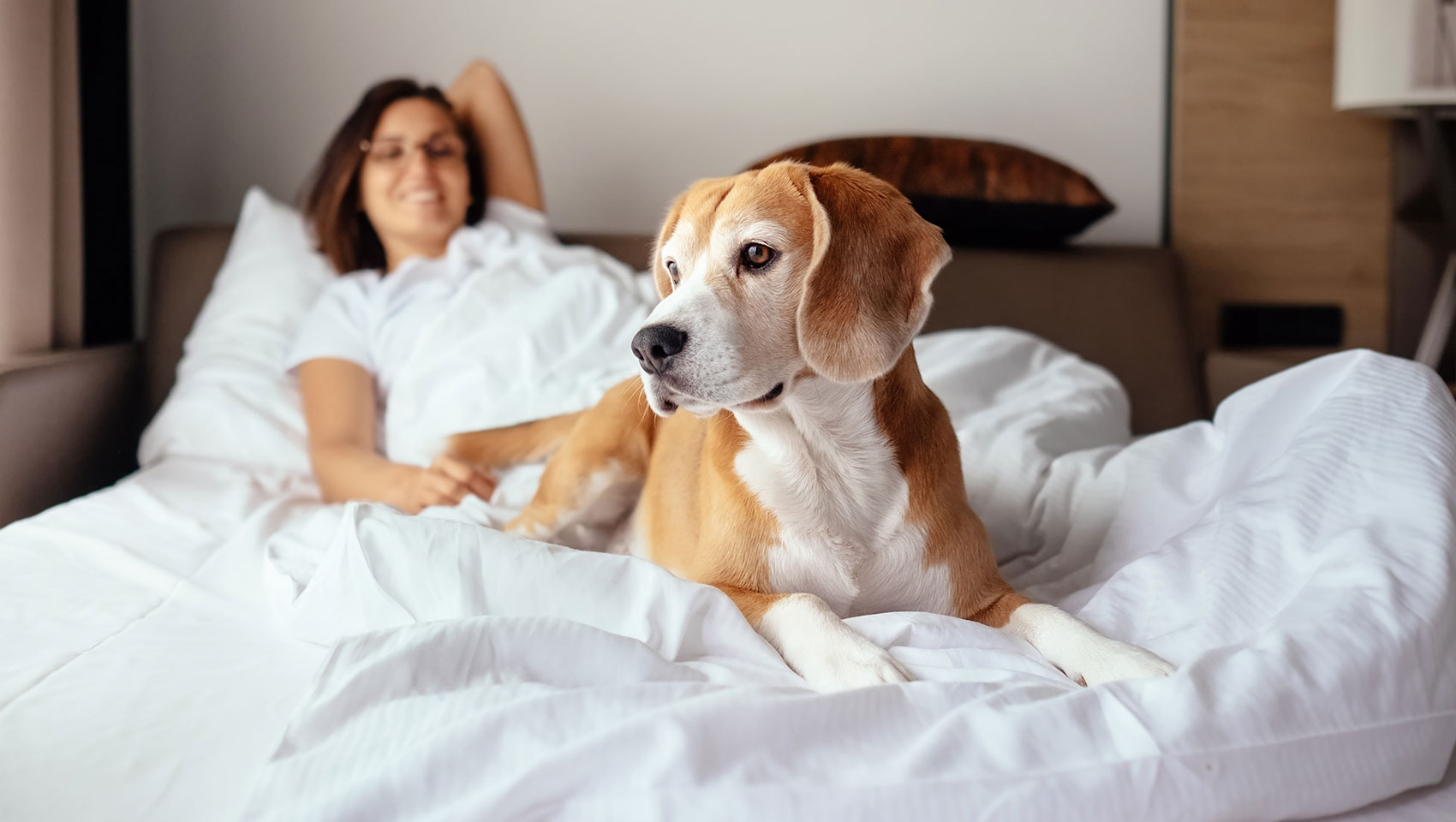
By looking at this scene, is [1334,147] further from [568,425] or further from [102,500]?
[102,500]

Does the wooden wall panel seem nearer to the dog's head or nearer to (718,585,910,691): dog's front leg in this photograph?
the dog's head

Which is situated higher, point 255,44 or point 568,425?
point 255,44

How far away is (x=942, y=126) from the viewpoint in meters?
2.87

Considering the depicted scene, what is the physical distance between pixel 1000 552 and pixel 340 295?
1470 mm

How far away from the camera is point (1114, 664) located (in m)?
0.92

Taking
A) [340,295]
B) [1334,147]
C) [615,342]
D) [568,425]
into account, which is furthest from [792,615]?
[1334,147]

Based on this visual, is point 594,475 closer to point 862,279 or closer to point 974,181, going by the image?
point 862,279

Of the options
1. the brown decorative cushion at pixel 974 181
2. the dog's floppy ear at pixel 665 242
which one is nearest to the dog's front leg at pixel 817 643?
the dog's floppy ear at pixel 665 242

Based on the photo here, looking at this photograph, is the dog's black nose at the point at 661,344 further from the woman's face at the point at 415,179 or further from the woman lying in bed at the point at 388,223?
the woman's face at the point at 415,179

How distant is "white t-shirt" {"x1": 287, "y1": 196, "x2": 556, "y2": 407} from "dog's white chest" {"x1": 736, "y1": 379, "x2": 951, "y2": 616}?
1141mm

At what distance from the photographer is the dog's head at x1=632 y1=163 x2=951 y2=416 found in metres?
0.99

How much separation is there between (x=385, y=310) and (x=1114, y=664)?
65.5 inches

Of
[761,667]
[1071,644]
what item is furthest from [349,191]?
[1071,644]

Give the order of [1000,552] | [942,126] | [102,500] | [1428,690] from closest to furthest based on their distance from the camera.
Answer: [1428,690] < [1000,552] < [102,500] < [942,126]
